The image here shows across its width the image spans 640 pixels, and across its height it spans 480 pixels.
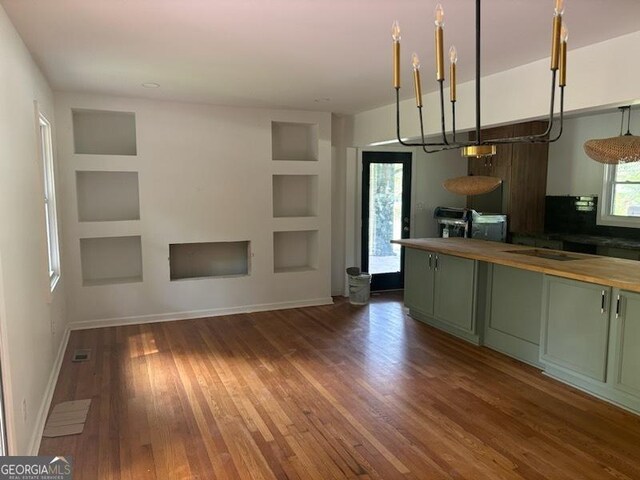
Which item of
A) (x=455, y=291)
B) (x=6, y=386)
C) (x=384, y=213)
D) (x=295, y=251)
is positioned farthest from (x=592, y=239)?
(x=6, y=386)

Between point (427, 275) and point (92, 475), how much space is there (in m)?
3.84

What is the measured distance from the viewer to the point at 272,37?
3.09 metres

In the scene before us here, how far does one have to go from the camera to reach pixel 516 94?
13.0 ft

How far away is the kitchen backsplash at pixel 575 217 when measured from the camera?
6054 mm

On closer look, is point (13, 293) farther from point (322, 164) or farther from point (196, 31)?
point (322, 164)

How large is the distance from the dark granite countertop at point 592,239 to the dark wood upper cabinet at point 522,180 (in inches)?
11.6

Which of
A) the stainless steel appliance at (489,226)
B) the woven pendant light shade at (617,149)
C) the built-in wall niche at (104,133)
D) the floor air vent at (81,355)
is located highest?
the built-in wall niche at (104,133)

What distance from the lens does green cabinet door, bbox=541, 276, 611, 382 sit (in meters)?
3.47

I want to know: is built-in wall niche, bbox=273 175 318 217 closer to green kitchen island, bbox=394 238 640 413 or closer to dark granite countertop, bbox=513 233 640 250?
green kitchen island, bbox=394 238 640 413

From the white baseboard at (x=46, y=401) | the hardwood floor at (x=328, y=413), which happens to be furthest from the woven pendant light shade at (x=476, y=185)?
the white baseboard at (x=46, y=401)

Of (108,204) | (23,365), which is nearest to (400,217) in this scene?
(108,204)

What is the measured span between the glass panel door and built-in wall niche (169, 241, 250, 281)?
186 cm

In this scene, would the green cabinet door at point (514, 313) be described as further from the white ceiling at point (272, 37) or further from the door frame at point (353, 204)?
the door frame at point (353, 204)

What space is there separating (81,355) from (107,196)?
2012 mm
